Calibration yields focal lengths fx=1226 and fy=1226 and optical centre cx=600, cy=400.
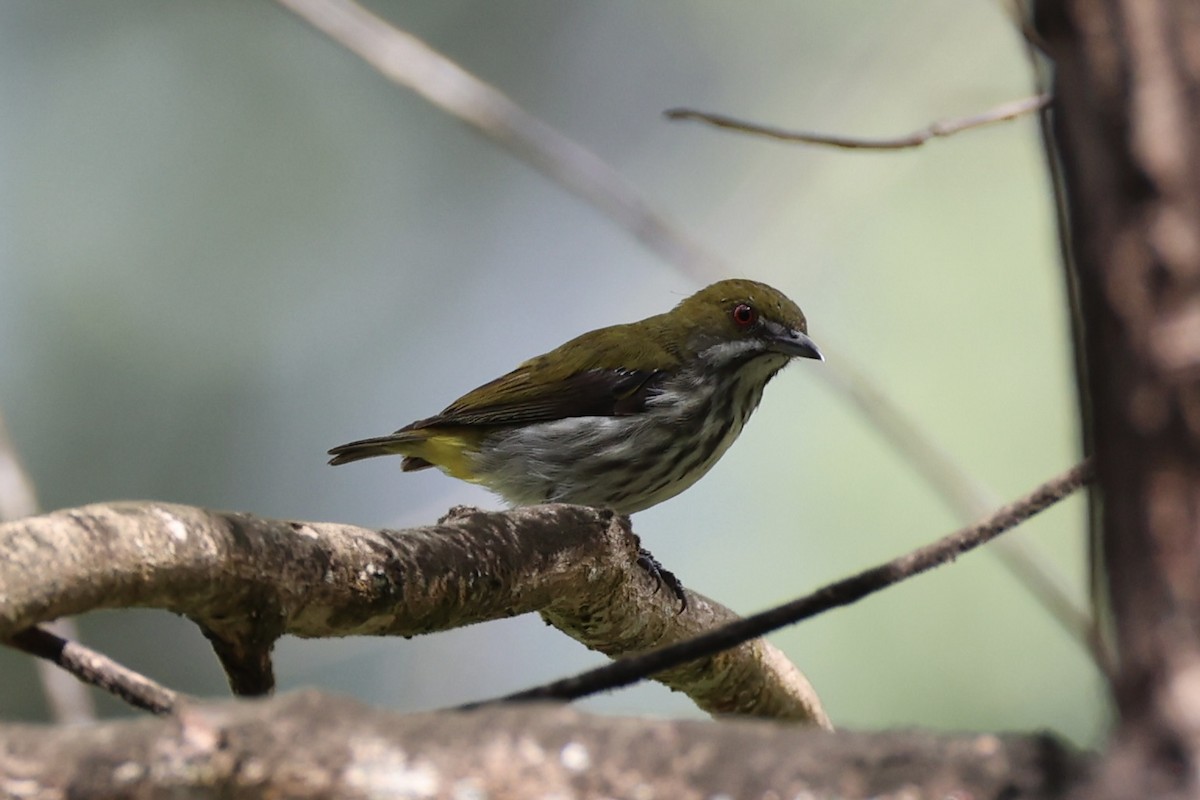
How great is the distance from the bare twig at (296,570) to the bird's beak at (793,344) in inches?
89.8

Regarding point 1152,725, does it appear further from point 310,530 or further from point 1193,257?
point 310,530

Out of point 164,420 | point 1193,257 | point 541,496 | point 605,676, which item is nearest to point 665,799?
point 605,676

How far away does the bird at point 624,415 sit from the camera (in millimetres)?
5477

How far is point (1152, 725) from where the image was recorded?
1.04 meters

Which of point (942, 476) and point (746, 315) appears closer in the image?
point (942, 476)

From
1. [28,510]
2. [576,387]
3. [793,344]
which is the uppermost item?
[793,344]

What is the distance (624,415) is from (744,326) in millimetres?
748

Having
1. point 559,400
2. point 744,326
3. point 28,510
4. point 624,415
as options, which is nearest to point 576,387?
point 559,400

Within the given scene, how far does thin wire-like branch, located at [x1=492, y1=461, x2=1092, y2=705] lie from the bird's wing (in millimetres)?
3967

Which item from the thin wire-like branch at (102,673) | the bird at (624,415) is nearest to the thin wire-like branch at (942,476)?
the thin wire-like branch at (102,673)

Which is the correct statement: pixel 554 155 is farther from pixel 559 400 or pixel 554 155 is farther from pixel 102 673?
pixel 559 400

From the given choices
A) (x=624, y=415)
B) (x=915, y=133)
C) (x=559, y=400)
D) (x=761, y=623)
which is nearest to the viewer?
(x=761, y=623)

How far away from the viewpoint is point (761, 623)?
59.2 inches

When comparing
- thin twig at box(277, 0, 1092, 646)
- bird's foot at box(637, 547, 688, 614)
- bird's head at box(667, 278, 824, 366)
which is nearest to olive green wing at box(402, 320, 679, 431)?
bird's head at box(667, 278, 824, 366)
